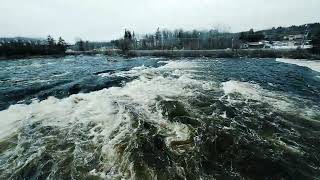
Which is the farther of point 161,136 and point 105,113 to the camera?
point 105,113

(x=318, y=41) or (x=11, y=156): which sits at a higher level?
(x=318, y=41)

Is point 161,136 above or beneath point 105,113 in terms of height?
beneath

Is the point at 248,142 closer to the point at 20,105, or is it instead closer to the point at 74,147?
the point at 74,147

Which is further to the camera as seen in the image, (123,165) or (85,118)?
(85,118)

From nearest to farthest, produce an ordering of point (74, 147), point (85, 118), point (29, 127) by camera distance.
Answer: point (74, 147) < point (29, 127) < point (85, 118)

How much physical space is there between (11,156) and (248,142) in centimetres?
884

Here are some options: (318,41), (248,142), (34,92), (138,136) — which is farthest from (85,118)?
(318,41)

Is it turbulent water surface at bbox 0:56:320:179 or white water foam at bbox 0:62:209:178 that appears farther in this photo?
white water foam at bbox 0:62:209:178

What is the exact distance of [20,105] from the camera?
15.5 meters

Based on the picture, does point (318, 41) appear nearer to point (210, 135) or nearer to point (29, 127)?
point (210, 135)

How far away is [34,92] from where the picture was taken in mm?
19547

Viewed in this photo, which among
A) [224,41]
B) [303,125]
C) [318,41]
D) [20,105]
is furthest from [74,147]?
[224,41]

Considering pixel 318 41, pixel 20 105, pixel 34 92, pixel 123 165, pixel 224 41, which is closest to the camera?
pixel 123 165

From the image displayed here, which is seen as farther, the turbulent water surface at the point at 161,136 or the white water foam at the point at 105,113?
the white water foam at the point at 105,113
